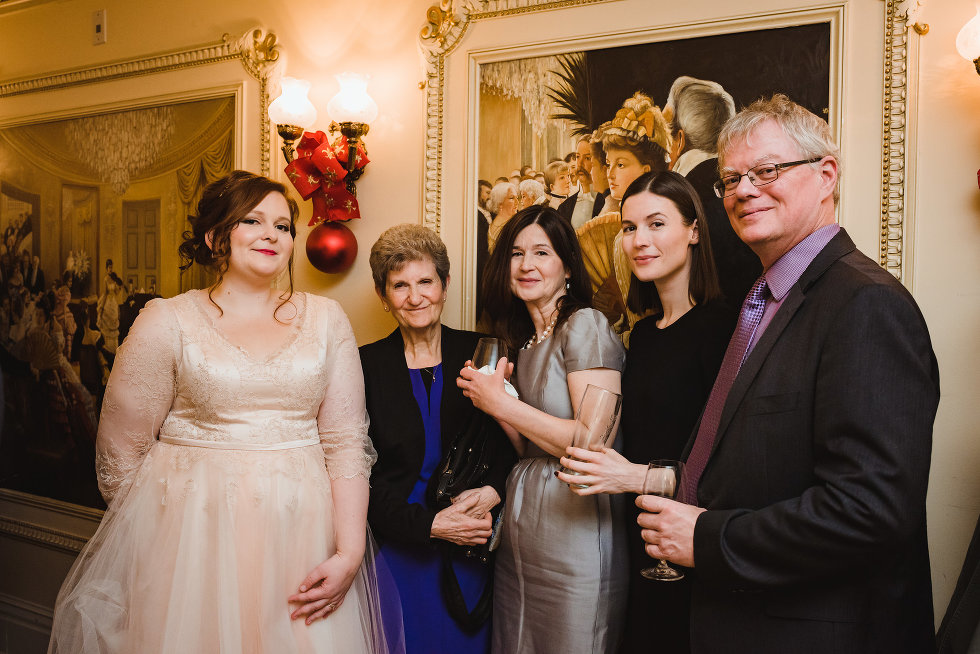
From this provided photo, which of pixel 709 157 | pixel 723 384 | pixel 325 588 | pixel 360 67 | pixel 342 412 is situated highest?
pixel 360 67

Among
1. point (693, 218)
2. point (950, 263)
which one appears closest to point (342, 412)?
point (693, 218)

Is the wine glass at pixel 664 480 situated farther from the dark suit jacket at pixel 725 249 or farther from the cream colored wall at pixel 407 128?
the cream colored wall at pixel 407 128

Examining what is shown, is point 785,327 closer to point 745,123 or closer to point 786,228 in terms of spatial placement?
point 786,228

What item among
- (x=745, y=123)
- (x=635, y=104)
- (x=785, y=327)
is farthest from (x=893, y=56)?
(x=785, y=327)

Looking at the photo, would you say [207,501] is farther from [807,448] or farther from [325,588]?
[807,448]

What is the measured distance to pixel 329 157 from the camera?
3004mm

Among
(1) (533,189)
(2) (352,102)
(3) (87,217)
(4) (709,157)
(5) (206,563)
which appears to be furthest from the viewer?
(3) (87,217)

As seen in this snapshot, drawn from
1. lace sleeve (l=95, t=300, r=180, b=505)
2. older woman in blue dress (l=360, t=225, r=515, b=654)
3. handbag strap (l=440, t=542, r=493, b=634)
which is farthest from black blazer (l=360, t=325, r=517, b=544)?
lace sleeve (l=95, t=300, r=180, b=505)

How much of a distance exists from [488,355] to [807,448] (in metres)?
0.87

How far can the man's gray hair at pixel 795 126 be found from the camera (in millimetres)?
1503

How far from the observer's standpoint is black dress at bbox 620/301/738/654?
6.28 ft

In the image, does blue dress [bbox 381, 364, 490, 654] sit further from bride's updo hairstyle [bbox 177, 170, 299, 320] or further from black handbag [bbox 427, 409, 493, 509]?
bride's updo hairstyle [bbox 177, 170, 299, 320]

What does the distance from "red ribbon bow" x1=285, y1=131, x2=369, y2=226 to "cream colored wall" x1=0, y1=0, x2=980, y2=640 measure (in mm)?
153

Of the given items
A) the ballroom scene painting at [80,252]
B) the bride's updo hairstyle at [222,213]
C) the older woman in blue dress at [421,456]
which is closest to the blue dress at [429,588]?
the older woman in blue dress at [421,456]
